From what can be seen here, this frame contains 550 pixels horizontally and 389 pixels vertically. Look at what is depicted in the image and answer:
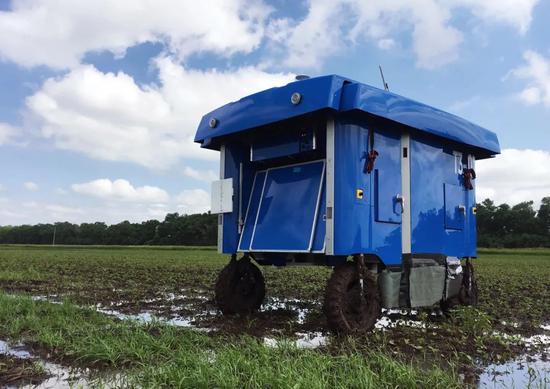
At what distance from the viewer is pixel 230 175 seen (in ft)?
21.2

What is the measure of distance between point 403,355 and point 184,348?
1.86 m

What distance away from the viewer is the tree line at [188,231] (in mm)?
55969

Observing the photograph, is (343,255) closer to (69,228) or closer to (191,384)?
(191,384)

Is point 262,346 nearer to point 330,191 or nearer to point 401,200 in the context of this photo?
point 330,191

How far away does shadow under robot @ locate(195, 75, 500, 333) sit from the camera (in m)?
5.12

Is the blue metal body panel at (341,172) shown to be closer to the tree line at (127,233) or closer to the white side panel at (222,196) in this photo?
the white side panel at (222,196)

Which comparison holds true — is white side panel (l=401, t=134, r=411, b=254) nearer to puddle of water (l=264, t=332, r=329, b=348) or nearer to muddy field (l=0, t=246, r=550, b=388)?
muddy field (l=0, t=246, r=550, b=388)

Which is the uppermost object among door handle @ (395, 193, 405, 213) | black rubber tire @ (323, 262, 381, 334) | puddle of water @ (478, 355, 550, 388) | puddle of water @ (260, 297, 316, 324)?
door handle @ (395, 193, 405, 213)

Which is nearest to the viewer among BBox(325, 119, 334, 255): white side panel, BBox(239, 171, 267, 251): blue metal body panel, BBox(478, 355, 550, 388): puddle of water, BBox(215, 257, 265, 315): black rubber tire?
BBox(478, 355, 550, 388): puddle of water

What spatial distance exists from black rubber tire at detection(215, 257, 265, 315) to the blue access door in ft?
1.27

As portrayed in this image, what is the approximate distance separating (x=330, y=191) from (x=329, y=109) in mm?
859

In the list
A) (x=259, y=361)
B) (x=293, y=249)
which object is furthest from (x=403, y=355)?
(x=293, y=249)

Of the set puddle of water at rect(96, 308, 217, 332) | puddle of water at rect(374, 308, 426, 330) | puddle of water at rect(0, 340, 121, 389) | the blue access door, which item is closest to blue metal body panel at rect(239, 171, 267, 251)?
the blue access door

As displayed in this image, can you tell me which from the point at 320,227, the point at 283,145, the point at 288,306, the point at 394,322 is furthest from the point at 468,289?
the point at 283,145
